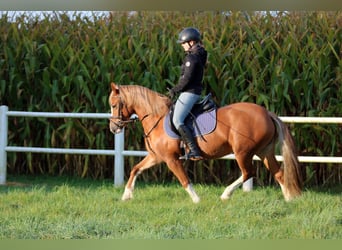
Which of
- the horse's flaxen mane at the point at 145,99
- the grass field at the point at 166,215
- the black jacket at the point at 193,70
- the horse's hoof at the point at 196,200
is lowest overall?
the grass field at the point at 166,215

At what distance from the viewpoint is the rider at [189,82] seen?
5102mm

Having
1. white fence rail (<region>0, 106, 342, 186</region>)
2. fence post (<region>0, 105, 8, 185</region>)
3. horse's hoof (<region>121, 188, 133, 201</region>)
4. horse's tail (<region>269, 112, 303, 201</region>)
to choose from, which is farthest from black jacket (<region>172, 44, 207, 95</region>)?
fence post (<region>0, 105, 8, 185</region>)

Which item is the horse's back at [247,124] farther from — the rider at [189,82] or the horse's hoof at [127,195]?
the horse's hoof at [127,195]

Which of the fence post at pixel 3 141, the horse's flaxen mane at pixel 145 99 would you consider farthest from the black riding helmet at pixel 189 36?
the fence post at pixel 3 141

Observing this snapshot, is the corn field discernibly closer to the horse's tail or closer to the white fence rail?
the white fence rail

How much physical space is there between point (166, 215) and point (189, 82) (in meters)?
0.96

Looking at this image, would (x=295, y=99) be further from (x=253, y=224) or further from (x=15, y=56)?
(x=15, y=56)

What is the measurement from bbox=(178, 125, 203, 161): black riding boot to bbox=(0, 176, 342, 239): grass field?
0.36m

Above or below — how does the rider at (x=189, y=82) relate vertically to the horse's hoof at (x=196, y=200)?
above

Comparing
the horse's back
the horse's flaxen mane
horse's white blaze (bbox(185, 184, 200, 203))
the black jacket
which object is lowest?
horse's white blaze (bbox(185, 184, 200, 203))

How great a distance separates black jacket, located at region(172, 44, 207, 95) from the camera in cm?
510

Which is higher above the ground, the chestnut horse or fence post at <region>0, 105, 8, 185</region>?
the chestnut horse

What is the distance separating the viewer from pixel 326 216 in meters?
5.01

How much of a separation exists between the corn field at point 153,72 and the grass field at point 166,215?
2.50 feet
